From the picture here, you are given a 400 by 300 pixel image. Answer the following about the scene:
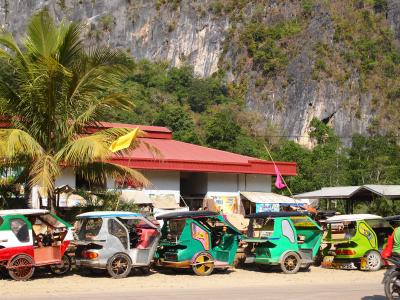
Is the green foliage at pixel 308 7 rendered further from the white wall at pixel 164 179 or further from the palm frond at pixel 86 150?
the palm frond at pixel 86 150

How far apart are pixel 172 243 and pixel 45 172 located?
10.7 ft

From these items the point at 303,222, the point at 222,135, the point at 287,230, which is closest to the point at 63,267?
the point at 287,230

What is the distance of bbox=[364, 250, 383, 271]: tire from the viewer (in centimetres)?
1553

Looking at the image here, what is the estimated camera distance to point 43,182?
46.8 feet

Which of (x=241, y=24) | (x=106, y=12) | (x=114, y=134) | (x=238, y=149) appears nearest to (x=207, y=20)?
(x=241, y=24)

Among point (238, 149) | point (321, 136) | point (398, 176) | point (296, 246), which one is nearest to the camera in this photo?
A: point (296, 246)

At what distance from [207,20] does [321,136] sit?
128 feet

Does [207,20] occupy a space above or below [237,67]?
above

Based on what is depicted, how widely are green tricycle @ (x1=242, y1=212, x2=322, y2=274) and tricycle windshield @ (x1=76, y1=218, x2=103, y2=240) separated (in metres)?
3.55

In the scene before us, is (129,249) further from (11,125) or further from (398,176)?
(398,176)

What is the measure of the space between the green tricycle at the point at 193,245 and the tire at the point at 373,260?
126 inches

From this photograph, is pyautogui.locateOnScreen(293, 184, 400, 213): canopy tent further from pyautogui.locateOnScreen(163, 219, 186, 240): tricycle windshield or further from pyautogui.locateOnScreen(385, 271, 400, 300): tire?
pyautogui.locateOnScreen(385, 271, 400, 300): tire

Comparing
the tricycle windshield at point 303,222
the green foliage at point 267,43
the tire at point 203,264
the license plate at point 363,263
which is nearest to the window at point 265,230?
the tricycle windshield at point 303,222

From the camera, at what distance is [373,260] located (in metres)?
15.6
